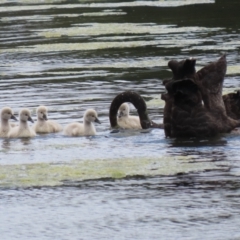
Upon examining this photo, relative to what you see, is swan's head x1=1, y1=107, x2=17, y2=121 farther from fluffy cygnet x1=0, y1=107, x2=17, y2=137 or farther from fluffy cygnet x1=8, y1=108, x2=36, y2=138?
fluffy cygnet x1=8, y1=108, x2=36, y2=138

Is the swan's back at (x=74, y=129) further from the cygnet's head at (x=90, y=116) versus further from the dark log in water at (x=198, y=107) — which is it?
the dark log in water at (x=198, y=107)

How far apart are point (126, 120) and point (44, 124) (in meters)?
1.39

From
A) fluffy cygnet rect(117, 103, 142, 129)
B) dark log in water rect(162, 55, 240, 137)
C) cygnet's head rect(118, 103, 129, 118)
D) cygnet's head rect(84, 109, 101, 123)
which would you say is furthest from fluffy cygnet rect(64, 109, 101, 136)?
dark log in water rect(162, 55, 240, 137)

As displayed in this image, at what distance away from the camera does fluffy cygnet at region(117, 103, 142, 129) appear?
18.9m

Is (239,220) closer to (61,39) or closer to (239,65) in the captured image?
(239,65)

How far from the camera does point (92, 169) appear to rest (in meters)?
14.9

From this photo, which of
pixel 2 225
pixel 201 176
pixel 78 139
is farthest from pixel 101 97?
pixel 2 225

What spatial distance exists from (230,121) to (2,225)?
5829 millimetres

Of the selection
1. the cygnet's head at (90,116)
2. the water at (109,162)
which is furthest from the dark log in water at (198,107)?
the cygnet's head at (90,116)

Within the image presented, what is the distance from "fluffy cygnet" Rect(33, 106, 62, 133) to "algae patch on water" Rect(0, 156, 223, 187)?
3.26 meters

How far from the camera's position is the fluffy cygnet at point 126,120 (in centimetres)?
1892

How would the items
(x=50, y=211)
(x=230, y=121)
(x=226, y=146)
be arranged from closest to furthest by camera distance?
(x=50, y=211) → (x=226, y=146) → (x=230, y=121)

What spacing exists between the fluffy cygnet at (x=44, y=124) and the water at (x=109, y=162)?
0.27m

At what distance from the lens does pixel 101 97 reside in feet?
72.9
